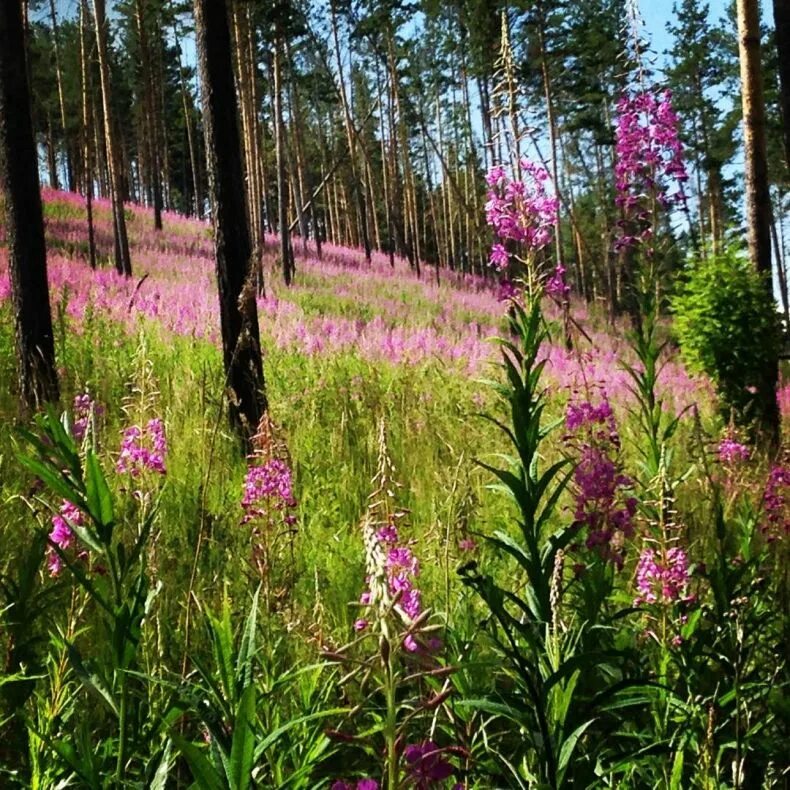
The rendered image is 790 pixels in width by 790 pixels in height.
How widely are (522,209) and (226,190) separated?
3.60 m

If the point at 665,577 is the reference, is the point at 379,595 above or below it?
above

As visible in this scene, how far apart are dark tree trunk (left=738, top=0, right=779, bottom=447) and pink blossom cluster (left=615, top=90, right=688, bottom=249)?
21.1ft

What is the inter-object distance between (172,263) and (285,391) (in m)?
11.1

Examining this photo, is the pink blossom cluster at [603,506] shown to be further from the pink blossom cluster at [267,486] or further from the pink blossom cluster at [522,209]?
the pink blossom cluster at [267,486]

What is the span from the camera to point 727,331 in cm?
995

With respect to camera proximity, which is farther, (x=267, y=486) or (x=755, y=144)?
(x=755, y=144)

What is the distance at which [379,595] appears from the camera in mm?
750

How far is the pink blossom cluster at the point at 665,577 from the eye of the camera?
2.11 metres

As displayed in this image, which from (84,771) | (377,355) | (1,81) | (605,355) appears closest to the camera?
(84,771)

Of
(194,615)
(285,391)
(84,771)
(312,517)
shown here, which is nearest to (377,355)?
(285,391)

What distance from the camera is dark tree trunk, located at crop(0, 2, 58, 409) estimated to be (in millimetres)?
5695

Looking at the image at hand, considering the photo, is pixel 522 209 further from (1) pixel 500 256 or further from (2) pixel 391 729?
(2) pixel 391 729

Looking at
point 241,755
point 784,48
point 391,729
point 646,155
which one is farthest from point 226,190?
point 784,48

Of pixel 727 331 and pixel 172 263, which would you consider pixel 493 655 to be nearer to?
pixel 727 331
